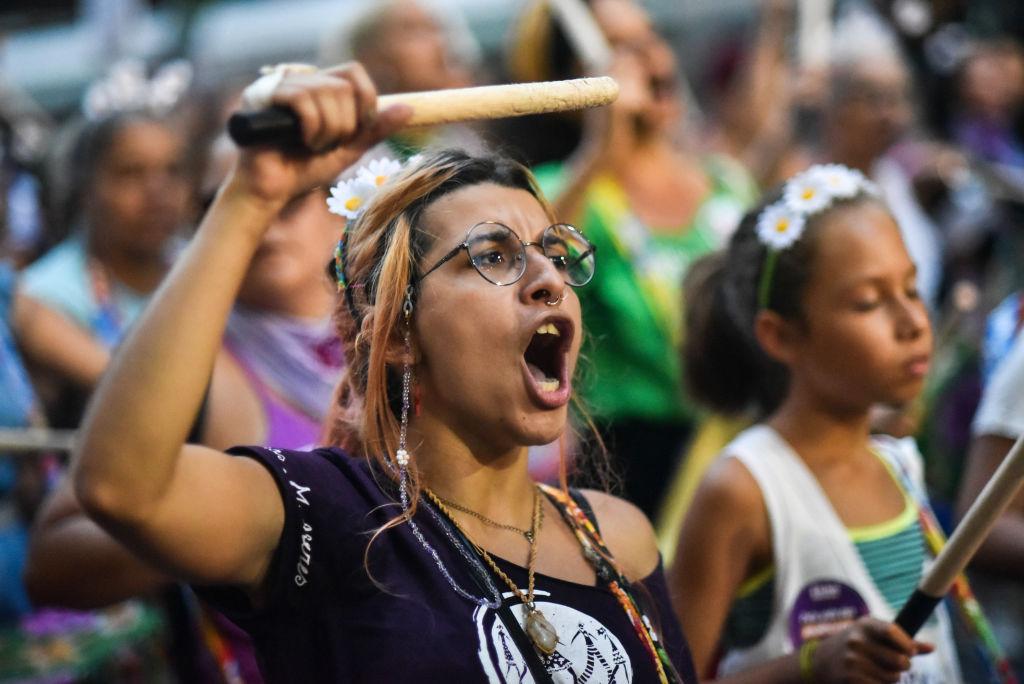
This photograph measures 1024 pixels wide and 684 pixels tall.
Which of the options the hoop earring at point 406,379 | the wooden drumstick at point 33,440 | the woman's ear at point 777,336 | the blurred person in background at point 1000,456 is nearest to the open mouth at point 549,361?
the hoop earring at point 406,379

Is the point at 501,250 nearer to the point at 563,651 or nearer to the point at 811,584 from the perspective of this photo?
the point at 563,651

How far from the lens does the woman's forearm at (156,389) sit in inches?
65.2

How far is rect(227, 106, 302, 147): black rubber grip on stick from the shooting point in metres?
1.68

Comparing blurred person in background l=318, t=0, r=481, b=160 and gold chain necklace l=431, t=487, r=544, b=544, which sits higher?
blurred person in background l=318, t=0, r=481, b=160

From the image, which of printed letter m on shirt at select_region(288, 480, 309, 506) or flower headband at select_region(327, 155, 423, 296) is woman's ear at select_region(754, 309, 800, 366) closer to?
flower headband at select_region(327, 155, 423, 296)

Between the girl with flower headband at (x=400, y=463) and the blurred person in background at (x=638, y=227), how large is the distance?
1.68 m

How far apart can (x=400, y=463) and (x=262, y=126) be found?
Result: 1.97 feet

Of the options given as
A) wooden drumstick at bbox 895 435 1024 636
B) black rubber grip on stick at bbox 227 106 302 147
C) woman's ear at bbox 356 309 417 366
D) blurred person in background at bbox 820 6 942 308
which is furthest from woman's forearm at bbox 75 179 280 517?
blurred person in background at bbox 820 6 942 308

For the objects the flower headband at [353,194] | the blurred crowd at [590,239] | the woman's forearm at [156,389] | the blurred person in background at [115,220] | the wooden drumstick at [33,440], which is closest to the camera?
the woman's forearm at [156,389]

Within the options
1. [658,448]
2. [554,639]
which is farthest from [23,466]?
[554,639]

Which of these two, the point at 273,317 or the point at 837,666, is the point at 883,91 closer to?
the point at 273,317

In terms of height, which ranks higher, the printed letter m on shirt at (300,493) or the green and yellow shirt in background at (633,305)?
the printed letter m on shirt at (300,493)

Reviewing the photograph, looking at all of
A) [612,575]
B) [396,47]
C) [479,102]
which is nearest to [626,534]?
[612,575]

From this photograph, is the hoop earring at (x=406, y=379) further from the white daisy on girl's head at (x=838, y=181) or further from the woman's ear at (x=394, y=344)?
the white daisy on girl's head at (x=838, y=181)
